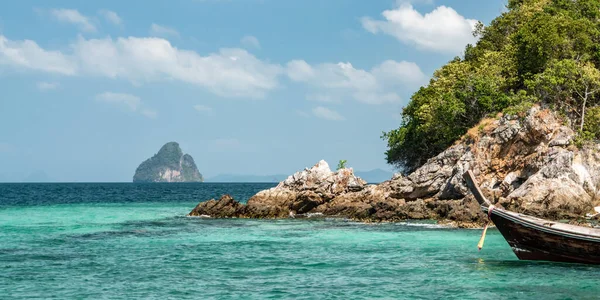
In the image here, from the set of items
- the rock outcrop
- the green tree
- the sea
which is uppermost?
the green tree

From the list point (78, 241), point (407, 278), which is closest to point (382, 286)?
point (407, 278)

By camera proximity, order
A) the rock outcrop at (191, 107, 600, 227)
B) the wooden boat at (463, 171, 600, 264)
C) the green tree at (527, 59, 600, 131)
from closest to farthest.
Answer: the wooden boat at (463, 171, 600, 264)
the rock outcrop at (191, 107, 600, 227)
the green tree at (527, 59, 600, 131)

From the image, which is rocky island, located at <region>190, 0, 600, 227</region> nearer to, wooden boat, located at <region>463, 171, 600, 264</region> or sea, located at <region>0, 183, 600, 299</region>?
sea, located at <region>0, 183, 600, 299</region>

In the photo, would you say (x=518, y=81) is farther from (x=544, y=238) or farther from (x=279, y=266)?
(x=279, y=266)

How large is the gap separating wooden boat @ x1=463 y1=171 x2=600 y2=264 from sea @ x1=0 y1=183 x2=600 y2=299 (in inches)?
16.1

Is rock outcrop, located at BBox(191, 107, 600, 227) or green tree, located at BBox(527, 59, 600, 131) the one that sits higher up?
green tree, located at BBox(527, 59, 600, 131)

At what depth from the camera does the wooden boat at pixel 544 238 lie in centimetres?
2089

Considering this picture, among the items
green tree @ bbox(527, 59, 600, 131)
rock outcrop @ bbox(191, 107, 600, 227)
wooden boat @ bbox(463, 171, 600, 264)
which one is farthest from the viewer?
green tree @ bbox(527, 59, 600, 131)

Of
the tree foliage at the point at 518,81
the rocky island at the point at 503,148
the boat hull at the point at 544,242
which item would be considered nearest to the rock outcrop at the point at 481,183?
the rocky island at the point at 503,148

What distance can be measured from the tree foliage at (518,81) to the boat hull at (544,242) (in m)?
24.1

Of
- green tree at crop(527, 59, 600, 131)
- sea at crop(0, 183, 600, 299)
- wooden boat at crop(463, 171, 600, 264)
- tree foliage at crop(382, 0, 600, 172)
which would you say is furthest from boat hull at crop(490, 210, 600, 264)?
green tree at crop(527, 59, 600, 131)

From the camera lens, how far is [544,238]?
21703 millimetres

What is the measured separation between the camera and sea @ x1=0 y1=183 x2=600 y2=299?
18016 mm

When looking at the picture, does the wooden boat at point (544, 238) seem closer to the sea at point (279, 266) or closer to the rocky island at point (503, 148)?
the sea at point (279, 266)
